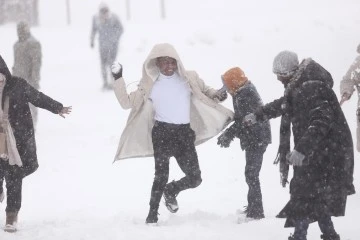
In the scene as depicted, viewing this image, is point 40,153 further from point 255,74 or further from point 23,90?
point 255,74

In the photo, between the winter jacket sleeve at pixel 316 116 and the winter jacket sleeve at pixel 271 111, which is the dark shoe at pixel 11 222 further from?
the winter jacket sleeve at pixel 316 116

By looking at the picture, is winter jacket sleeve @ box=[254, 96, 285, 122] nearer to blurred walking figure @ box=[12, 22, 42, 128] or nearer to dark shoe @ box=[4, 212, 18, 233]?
dark shoe @ box=[4, 212, 18, 233]

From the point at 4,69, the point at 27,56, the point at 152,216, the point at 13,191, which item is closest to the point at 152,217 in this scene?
the point at 152,216

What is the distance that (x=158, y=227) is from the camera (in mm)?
6613

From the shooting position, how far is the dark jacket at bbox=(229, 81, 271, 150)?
668 centimetres

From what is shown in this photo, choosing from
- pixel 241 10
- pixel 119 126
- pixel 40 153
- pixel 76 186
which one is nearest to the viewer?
pixel 76 186

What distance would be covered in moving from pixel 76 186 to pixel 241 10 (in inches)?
872

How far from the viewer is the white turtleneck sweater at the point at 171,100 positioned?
21.9 feet

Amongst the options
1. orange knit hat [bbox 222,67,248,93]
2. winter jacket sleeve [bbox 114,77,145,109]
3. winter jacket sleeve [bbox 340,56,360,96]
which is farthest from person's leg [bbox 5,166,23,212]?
winter jacket sleeve [bbox 340,56,360,96]

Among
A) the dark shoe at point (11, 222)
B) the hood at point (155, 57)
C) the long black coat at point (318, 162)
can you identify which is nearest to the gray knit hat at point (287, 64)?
the long black coat at point (318, 162)

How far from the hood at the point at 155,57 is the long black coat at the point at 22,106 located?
3.06ft

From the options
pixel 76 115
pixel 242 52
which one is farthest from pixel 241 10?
pixel 76 115

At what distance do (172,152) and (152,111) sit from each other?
461 millimetres

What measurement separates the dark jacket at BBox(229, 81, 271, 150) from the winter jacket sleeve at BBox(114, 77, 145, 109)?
942mm
